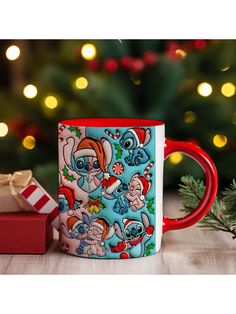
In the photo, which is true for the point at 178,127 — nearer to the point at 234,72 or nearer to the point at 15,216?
the point at 234,72

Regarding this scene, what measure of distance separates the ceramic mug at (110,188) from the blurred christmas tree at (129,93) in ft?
1.33

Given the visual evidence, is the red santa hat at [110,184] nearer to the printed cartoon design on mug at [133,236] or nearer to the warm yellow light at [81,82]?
the printed cartoon design on mug at [133,236]

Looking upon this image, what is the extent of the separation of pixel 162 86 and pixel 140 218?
47 centimetres

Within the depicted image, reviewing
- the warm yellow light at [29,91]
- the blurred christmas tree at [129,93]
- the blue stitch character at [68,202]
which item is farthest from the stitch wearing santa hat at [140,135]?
the warm yellow light at [29,91]

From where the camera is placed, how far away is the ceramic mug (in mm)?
860

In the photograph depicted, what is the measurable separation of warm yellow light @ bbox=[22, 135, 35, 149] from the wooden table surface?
0.42 metres

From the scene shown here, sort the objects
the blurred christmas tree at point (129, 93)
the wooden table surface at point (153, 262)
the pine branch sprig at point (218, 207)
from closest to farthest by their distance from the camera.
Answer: the wooden table surface at point (153, 262) → the pine branch sprig at point (218, 207) → the blurred christmas tree at point (129, 93)

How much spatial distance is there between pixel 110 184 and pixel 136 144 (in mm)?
61

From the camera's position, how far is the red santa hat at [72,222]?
88 centimetres

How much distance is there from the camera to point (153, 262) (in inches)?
34.3

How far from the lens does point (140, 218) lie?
34.7 inches

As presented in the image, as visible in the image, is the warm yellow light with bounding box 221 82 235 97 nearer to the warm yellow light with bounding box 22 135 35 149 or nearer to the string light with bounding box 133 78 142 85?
the string light with bounding box 133 78 142 85

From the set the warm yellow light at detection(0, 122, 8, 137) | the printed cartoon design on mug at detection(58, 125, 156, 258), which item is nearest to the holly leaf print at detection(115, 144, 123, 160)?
the printed cartoon design on mug at detection(58, 125, 156, 258)

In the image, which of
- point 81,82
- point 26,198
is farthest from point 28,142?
point 26,198
